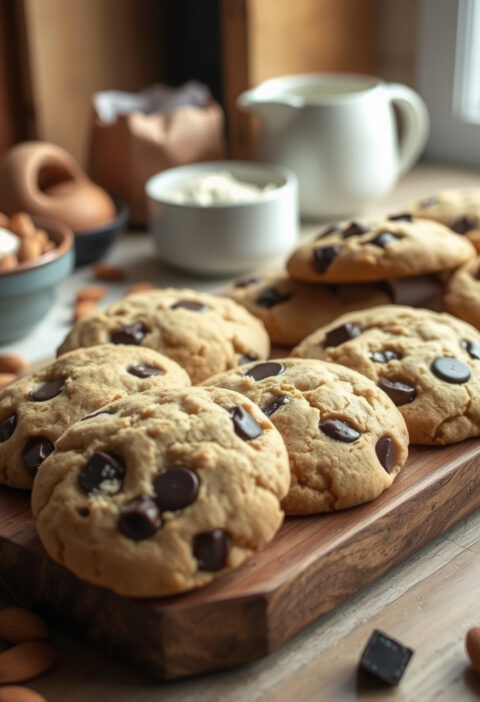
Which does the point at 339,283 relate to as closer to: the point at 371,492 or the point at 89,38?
the point at 371,492

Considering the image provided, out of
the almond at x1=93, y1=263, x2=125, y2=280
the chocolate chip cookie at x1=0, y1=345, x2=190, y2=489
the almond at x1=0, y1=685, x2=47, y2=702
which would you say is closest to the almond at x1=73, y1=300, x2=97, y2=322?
the almond at x1=93, y1=263, x2=125, y2=280

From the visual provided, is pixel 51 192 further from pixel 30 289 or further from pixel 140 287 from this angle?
pixel 30 289

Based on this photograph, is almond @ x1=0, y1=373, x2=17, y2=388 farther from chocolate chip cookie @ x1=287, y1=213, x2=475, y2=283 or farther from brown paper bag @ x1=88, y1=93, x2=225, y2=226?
brown paper bag @ x1=88, y1=93, x2=225, y2=226

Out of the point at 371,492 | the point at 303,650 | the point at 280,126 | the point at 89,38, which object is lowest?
the point at 303,650

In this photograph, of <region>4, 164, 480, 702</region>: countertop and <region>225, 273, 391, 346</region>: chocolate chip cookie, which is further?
<region>225, 273, 391, 346</region>: chocolate chip cookie

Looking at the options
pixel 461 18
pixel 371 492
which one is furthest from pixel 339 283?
pixel 461 18

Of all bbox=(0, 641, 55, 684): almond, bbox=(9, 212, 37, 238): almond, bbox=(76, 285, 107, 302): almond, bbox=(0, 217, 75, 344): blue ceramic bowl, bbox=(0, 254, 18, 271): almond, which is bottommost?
bbox=(76, 285, 107, 302): almond
